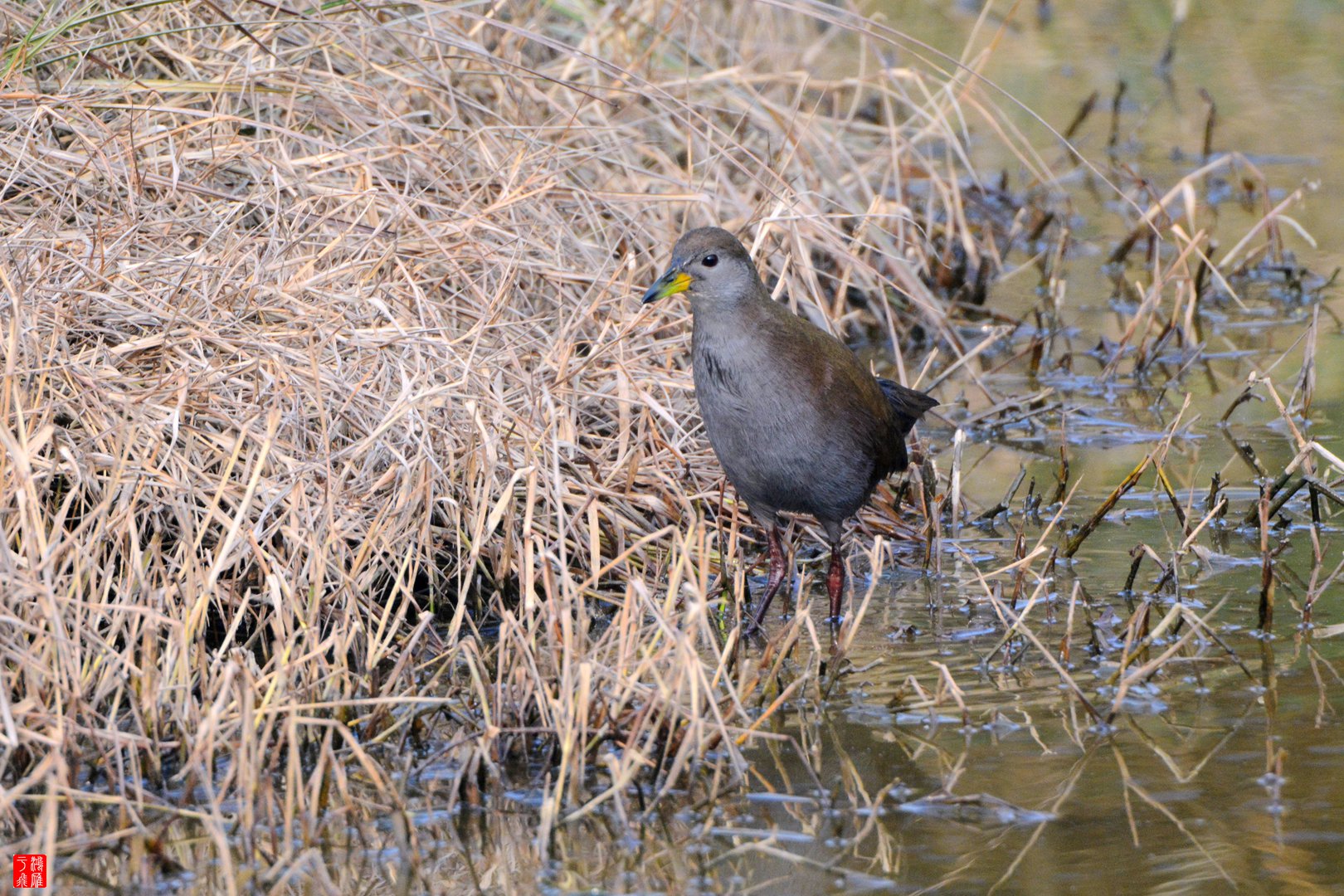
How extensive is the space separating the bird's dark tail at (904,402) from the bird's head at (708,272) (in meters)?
0.59

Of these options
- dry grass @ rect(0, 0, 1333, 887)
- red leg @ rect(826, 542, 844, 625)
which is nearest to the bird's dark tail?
dry grass @ rect(0, 0, 1333, 887)

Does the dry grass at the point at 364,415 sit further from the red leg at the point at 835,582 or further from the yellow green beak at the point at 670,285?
the yellow green beak at the point at 670,285

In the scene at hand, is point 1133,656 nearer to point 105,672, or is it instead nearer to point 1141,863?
point 1141,863

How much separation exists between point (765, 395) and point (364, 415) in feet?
3.42

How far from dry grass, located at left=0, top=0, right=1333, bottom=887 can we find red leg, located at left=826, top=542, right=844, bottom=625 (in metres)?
0.26

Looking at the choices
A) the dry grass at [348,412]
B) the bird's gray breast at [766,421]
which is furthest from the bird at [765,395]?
the dry grass at [348,412]

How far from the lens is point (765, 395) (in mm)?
4145

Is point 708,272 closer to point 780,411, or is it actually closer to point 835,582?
point 780,411

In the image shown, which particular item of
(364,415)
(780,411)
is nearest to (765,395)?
(780,411)

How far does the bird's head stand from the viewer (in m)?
4.19

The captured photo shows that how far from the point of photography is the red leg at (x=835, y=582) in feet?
14.4

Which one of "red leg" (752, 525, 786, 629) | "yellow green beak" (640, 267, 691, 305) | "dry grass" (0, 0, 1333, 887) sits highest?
"yellow green beak" (640, 267, 691, 305)

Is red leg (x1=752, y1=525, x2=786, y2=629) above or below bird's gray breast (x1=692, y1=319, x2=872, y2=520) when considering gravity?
below

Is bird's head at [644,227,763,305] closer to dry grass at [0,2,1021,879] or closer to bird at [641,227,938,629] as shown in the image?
bird at [641,227,938,629]
